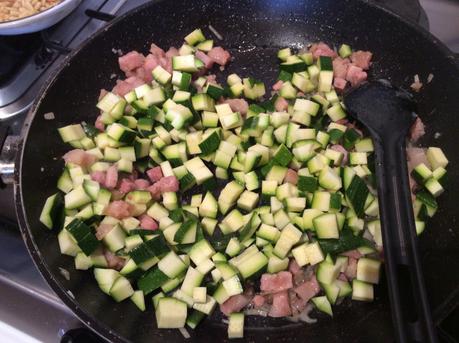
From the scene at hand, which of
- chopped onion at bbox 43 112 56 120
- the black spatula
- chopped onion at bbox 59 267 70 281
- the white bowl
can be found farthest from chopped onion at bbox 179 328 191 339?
the white bowl

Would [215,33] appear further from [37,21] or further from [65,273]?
[65,273]

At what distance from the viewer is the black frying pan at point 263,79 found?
1.34 meters

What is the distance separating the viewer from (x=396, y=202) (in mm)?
1321

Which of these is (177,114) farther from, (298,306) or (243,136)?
(298,306)

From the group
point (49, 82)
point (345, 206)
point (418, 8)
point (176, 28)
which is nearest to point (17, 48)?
point (49, 82)

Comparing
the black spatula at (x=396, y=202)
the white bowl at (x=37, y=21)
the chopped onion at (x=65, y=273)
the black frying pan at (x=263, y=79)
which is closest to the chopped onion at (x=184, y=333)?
the black frying pan at (x=263, y=79)

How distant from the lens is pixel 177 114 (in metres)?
1.66

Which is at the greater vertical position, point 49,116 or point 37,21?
point 37,21

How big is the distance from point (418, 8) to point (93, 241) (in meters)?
1.62

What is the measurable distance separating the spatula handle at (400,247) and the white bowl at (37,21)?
1.26 m

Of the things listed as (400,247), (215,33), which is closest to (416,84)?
(400,247)

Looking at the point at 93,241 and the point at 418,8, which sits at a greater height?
the point at 418,8

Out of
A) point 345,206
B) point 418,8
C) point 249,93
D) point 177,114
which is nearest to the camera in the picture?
point 345,206

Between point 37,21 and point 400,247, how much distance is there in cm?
147
